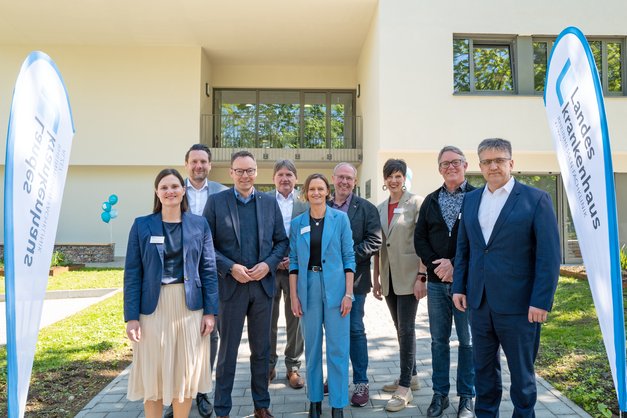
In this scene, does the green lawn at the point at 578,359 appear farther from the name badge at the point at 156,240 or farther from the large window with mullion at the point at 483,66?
the large window with mullion at the point at 483,66

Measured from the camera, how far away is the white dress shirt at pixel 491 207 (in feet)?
9.80

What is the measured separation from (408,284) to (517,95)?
1060cm

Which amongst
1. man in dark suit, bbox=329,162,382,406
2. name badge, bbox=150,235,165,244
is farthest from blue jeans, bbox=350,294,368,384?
name badge, bbox=150,235,165,244

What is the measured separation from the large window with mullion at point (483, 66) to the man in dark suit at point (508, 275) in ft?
34.0

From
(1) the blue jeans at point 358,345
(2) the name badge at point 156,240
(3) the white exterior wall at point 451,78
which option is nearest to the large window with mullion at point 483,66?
(3) the white exterior wall at point 451,78

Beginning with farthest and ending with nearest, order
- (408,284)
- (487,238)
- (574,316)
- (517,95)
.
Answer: (517,95) < (574,316) < (408,284) < (487,238)

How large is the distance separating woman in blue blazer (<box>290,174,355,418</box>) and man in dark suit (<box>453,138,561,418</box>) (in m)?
0.97

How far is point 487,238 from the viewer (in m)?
3.00

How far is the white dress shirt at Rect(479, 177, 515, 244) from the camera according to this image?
299cm

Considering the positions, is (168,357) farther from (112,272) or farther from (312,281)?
(112,272)

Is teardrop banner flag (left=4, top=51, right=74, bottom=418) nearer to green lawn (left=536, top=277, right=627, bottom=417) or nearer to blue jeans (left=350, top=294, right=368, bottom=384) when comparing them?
blue jeans (left=350, top=294, right=368, bottom=384)

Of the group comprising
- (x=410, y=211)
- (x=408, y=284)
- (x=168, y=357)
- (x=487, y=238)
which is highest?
(x=410, y=211)

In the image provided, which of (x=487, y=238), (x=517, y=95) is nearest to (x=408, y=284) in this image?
(x=487, y=238)

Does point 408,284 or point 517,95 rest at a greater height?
point 517,95
